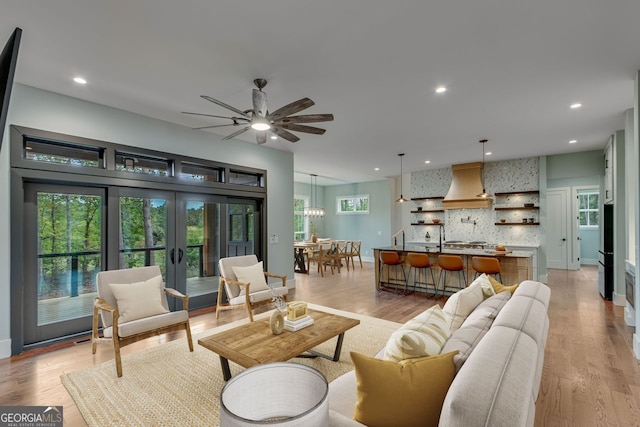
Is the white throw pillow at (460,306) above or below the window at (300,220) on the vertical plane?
below

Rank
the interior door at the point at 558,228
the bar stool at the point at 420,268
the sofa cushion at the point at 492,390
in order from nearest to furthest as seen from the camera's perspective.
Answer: the sofa cushion at the point at 492,390 → the bar stool at the point at 420,268 → the interior door at the point at 558,228

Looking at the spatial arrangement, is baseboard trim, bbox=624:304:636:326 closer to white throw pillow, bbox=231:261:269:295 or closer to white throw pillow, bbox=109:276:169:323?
white throw pillow, bbox=231:261:269:295

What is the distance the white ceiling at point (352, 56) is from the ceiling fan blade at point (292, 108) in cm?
44

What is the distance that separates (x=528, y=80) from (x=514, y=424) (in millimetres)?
3573

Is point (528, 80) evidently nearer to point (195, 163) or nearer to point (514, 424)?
point (514, 424)

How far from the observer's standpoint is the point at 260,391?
1.00m

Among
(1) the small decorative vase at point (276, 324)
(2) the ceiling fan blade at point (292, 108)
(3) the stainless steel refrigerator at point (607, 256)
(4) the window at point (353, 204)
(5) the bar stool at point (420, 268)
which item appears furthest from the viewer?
(4) the window at point (353, 204)

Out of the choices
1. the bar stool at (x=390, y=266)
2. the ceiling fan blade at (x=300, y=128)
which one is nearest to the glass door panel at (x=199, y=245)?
the ceiling fan blade at (x=300, y=128)

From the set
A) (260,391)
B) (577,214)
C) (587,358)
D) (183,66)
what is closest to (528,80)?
(587,358)

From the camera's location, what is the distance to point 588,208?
9164 mm

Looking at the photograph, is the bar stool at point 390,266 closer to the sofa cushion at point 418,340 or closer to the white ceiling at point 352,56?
the white ceiling at point 352,56

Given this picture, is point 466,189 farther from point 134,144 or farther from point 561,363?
point 134,144

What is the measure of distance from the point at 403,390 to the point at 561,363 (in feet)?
9.26

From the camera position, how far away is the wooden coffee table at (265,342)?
228 centimetres
